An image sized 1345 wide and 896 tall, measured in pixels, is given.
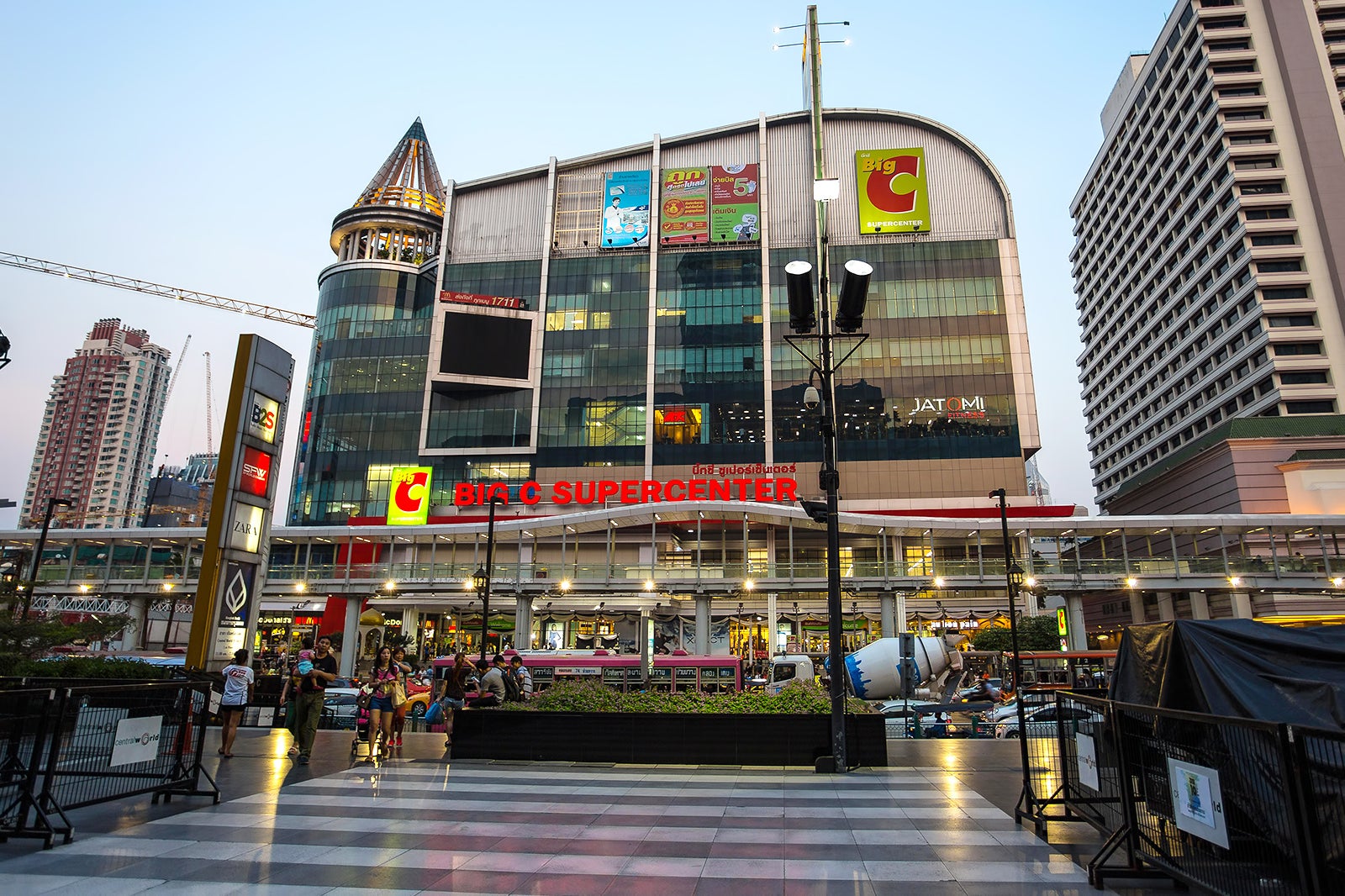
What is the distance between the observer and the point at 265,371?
17719mm

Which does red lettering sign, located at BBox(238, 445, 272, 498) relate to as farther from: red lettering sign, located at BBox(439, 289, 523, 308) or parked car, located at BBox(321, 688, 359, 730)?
red lettering sign, located at BBox(439, 289, 523, 308)

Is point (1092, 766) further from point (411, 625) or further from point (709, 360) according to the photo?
point (709, 360)

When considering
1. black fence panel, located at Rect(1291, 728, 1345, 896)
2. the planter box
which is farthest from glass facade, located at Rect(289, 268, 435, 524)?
black fence panel, located at Rect(1291, 728, 1345, 896)

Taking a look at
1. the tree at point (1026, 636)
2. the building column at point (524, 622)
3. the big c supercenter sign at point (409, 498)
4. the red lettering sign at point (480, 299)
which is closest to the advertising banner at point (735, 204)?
the red lettering sign at point (480, 299)

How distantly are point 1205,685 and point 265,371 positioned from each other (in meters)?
18.2

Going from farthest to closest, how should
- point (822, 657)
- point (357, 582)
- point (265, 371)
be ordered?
point (357, 582) → point (822, 657) → point (265, 371)

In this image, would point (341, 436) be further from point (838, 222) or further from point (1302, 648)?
point (1302, 648)

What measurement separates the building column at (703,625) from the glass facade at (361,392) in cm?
3747

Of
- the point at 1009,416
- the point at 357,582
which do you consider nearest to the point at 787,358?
the point at 1009,416

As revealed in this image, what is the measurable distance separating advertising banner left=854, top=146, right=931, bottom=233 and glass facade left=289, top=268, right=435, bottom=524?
45.2 m

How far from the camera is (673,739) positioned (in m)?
14.0

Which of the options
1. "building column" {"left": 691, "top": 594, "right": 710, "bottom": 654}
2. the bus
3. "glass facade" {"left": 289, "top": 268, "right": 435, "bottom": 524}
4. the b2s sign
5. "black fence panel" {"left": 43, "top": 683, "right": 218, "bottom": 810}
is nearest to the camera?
"black fence panel" {"left": 43, "top": 683, "right": 218, "bottom": 810}

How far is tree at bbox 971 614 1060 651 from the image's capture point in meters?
47.1

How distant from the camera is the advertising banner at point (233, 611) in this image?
15590 mm
